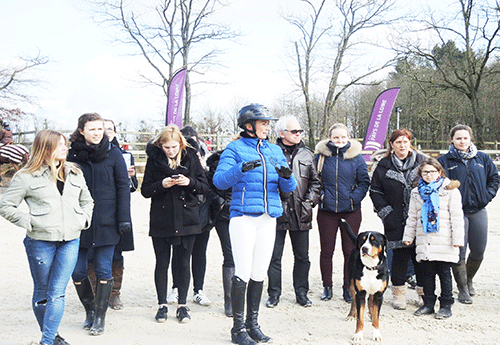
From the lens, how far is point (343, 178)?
5.05 meters

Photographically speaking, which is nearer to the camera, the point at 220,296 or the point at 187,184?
the point at 187,184

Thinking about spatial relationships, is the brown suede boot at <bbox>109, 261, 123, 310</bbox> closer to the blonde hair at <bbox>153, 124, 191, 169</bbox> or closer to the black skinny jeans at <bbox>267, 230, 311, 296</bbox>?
the blonde hair at <bbox>153, 124, 191, 169</bbox>

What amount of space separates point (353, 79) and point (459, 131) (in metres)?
22.1

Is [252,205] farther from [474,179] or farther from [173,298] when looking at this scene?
Result: [474,179]

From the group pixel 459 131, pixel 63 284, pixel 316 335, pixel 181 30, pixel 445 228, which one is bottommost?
pixel 316 335

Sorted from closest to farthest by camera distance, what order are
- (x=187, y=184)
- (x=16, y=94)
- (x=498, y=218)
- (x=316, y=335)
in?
1. (x=316, y=335)
2. (x=187, y=184)
3. (x=498, y=218)
4. (x=16, y=94)

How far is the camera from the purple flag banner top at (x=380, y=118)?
19.6 meters

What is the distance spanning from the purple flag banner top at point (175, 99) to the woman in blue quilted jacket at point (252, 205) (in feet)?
49.9

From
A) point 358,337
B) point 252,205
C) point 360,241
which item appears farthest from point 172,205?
point 358,337

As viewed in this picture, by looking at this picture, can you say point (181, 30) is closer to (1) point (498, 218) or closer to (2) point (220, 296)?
(1) point (498, 218)

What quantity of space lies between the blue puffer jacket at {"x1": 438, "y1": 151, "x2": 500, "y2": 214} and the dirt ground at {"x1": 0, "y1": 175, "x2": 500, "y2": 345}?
→ 109 centimetres

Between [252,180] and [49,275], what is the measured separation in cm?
172

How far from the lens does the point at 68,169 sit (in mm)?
3643

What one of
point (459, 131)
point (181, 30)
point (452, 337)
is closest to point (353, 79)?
point (181, 30)
